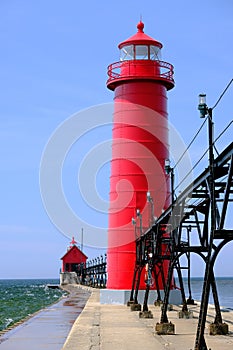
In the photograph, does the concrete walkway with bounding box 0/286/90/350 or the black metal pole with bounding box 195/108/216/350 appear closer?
the black metal pole with bounding box 195/108/216/350

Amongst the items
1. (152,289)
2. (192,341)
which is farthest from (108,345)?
(152,289)

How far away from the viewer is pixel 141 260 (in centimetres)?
2458

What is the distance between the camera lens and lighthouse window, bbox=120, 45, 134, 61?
2791cm

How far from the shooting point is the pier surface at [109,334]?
1380 cm

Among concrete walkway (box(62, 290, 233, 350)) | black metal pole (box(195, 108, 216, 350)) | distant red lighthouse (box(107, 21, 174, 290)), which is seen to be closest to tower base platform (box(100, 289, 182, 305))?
distant red lighthouse (box(107, 21, 174, 290))

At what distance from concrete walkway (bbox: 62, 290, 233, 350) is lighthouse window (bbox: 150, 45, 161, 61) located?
38.9 feet

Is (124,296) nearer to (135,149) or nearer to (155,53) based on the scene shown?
(135,149)

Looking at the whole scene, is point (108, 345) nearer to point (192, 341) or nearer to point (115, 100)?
point (192, 341)

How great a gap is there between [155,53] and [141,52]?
661mm

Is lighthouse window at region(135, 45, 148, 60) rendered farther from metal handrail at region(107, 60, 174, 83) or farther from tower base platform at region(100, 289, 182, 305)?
tower base platform at region(100, 289, 182, 305)

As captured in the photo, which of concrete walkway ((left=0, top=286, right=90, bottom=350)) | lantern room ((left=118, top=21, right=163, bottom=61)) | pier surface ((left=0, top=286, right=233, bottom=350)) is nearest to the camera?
pier surface ((left=0, top=286, right=233, bottom=350))

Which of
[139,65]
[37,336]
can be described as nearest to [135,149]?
[139,65]

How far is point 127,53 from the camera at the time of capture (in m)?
28.2

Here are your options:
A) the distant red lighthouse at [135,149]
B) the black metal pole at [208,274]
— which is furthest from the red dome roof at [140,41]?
the black metal pole at [208,274]
